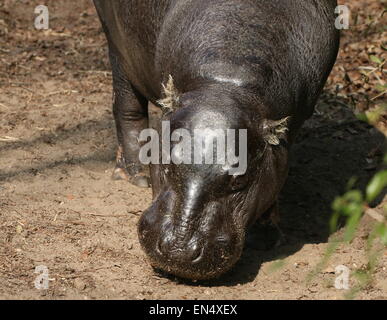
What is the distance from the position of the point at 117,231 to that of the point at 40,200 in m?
0.87

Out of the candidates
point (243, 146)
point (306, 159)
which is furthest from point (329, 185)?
point (243, 146)

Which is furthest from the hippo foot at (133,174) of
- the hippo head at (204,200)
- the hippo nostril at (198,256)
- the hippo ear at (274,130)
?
the hippo nostril at (198,256)

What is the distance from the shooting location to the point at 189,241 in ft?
17.7

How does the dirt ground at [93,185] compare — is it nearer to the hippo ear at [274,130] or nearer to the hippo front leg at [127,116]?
the hippo front leg at [127,116]

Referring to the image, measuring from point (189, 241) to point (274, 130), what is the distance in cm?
111

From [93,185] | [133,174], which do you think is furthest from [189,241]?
[133,174]

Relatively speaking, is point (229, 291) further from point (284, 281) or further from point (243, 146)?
point (243, 146)

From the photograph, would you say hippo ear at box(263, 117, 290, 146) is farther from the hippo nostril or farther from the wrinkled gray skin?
the hippo nostril

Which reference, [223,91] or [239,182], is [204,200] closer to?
[239,182]

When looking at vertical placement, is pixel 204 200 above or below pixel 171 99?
below

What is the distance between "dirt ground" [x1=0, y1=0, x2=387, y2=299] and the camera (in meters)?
5.89

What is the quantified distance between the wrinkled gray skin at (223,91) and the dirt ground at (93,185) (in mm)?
479

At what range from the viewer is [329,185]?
8.22 m

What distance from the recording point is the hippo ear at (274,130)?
19.3 ft
